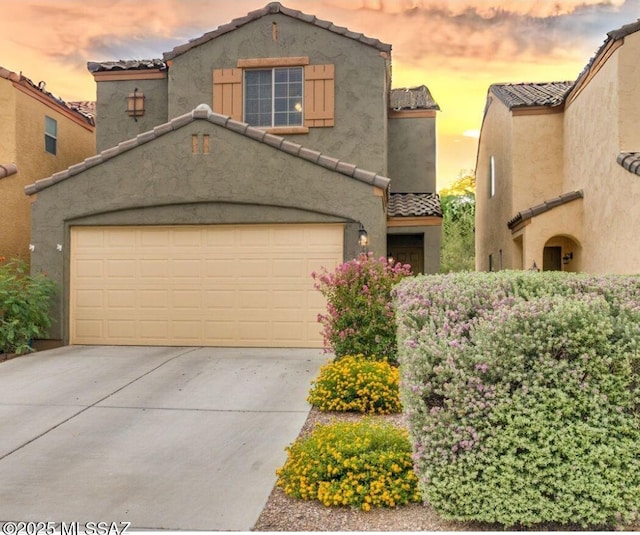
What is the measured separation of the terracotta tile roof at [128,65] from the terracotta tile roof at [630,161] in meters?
11.2

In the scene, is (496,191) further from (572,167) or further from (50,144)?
(50,144)

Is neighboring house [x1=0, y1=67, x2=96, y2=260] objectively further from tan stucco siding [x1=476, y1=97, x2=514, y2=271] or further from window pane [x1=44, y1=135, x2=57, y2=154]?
tan stucco siding [x1=476, y1=97, x2=514, y2=271]

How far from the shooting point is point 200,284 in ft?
35.1

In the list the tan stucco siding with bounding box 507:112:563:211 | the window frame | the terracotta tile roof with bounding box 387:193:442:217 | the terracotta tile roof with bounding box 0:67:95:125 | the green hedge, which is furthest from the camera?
the tan stucco siding with bounding box 507:112:563:211

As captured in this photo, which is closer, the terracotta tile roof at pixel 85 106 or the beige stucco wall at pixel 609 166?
the beige stucco wall at pixel 609 166

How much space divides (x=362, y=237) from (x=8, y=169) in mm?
8814

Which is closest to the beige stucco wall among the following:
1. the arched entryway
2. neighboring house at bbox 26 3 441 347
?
the arched entryway

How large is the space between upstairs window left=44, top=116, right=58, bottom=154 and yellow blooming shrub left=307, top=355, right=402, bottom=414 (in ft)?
38.6

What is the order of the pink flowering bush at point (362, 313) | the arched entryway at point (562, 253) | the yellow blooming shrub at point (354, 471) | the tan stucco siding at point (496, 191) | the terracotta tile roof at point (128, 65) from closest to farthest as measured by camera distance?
the yellow blooming shrub at point (354, 471) → the pink flowering bush at point (362, 313) → the arched entryway at point (562, 253) → the terracotta tile roof at point (128, 65) → the tan stucco siding at point (496, 191)

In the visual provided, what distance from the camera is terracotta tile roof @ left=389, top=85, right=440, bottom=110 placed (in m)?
15.8

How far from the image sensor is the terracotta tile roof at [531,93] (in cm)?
1465

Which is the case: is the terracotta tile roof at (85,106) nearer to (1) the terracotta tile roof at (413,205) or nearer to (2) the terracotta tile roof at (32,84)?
(2) the terracotta tile roof at (32,84)

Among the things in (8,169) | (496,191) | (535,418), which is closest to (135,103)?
(8,169)

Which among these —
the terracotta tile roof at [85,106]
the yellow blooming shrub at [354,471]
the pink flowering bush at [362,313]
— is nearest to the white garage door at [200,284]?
the pink flowering bush at [362,313]
